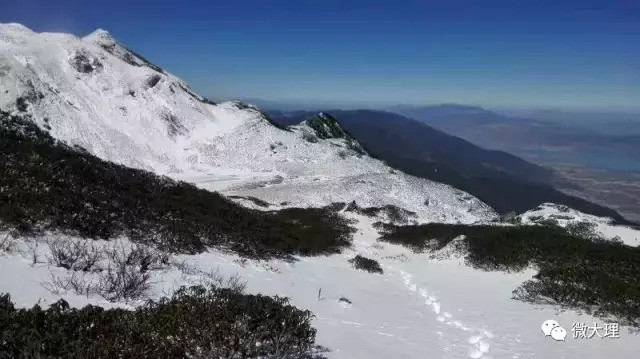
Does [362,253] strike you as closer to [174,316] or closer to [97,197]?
[97,197]

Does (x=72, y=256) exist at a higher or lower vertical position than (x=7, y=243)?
lower

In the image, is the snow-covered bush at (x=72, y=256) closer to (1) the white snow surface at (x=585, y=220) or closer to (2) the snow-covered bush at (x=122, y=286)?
(2) the snow-covered bush at (x=122, y=286)

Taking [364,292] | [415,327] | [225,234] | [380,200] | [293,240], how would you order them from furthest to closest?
[380,200]
[293,240]
[225,234]
[364,292]
[415,327]

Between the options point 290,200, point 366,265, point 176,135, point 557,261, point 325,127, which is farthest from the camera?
point 325,127

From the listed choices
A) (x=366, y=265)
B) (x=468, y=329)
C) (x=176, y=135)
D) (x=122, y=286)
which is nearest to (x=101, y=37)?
(x=176, y=135)

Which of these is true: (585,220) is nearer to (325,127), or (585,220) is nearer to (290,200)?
(290,200)

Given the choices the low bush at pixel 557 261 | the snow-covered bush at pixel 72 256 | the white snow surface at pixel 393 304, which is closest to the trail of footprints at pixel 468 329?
the white snow surface at pixel 393 304

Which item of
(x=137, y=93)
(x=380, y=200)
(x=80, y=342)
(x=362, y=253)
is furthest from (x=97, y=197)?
(x=137, y=93)
